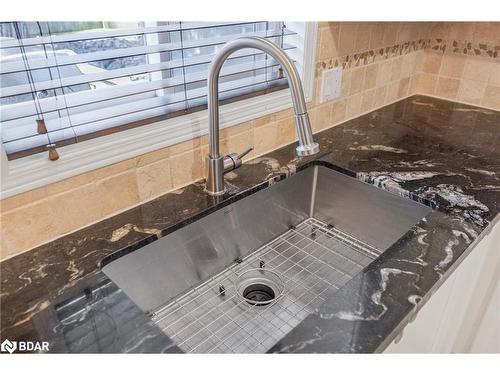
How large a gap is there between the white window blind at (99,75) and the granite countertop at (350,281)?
228mm

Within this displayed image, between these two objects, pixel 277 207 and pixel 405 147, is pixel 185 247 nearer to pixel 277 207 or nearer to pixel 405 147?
pixel 277 207

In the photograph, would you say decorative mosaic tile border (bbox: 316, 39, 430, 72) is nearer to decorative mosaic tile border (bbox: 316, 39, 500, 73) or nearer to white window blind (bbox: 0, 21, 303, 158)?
decorative mosaic tile border (bbox: 316, 39, 500, 73)

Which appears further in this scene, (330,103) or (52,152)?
(330,103)

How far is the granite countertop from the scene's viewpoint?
638mm

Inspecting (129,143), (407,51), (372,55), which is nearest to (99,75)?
(129,143)

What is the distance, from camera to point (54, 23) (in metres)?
0.76

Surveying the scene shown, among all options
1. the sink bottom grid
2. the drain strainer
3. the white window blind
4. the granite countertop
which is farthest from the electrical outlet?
the drain strainer

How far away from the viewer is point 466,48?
161 centimetres

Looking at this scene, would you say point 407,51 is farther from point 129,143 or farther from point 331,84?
point 129,143

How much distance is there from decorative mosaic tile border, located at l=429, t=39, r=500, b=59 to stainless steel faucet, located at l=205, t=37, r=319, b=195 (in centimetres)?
120

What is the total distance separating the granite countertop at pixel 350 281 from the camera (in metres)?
0.64

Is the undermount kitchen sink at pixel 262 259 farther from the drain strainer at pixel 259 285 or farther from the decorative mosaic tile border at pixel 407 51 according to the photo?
the decorative mosaic tile border at pixel 407 51

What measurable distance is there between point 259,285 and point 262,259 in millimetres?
93
